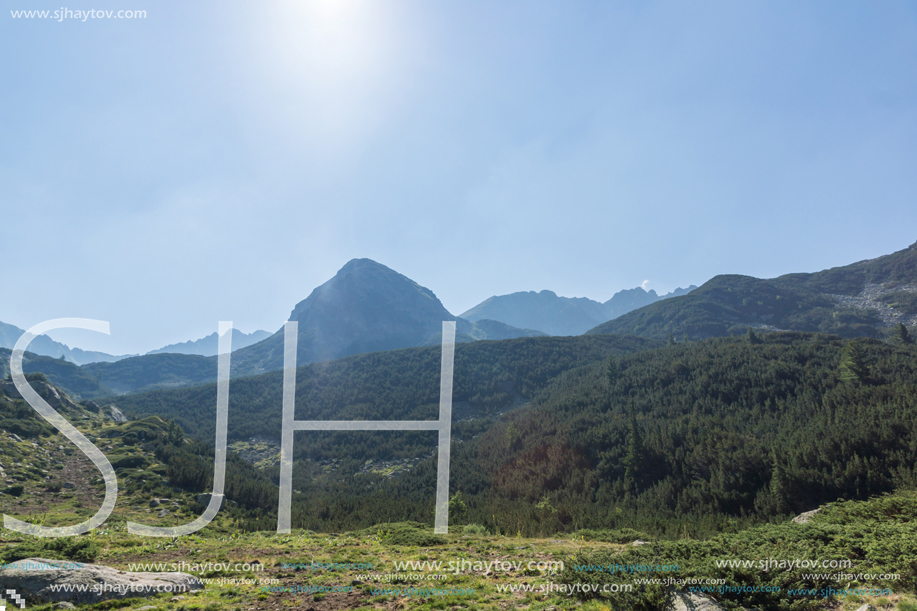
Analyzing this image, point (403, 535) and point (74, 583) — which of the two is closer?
point (74, 583)

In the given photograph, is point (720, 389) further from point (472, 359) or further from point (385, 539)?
point (472, 359)

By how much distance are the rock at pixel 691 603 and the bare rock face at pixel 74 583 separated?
1367cm

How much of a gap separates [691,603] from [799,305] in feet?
684

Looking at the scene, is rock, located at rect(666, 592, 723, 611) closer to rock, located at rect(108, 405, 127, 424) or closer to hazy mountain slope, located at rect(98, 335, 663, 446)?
hazy mountain slope, located at rect(98, 335, 663, 446)

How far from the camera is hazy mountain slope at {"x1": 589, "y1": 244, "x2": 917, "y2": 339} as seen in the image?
13938 centimetres

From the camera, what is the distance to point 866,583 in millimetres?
7641

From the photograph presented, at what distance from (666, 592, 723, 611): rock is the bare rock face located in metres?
13.7

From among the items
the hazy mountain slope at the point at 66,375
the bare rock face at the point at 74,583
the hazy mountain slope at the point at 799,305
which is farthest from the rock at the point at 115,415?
the hazy mountain slope at the point at 799,305

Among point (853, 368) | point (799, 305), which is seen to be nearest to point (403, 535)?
point (853, 368)

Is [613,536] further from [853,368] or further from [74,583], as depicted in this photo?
[853,368]

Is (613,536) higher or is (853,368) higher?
(853,368)

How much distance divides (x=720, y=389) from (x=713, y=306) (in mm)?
Result: 137946

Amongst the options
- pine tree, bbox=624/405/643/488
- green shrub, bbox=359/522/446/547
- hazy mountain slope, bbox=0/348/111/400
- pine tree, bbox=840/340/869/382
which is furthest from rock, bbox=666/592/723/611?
hazy mountain slope, bbox=0/348/111/400

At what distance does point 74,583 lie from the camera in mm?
9586
